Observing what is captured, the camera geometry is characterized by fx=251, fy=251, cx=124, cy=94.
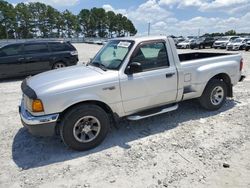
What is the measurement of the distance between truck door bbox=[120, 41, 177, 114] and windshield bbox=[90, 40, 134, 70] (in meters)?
0.21

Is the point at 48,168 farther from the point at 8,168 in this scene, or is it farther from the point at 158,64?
the point at 158,64

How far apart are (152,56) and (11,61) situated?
7.56 m

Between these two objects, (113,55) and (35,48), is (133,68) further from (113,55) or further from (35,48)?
(35,48)

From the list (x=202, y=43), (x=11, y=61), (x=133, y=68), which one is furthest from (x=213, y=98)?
(x=202, y=43)

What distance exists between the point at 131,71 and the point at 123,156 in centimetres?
147

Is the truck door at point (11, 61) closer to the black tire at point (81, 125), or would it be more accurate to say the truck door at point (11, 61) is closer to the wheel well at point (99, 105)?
the wheel well at point (99, 105)

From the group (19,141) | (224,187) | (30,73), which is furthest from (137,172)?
(30,73)

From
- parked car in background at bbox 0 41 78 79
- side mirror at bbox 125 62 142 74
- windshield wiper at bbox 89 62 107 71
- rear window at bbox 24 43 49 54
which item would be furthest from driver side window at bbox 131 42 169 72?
rear window at bbox 24 43 49 54

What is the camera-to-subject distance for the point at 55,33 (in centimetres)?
9050

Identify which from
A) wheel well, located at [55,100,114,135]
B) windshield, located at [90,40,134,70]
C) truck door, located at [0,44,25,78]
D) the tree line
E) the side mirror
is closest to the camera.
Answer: wheel well, located at [55,100,114,135]

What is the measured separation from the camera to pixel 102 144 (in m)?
4.50

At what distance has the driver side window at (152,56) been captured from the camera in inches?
186

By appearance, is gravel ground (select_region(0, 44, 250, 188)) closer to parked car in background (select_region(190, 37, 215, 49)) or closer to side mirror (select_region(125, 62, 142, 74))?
side mirror (select_region(125, 62, 142, 74))

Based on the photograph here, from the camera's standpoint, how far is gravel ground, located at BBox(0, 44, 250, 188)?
3.47m
